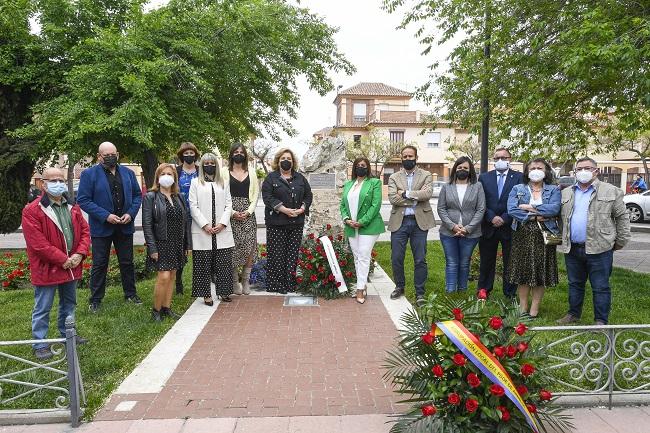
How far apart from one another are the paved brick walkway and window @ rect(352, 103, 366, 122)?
53204 millimetres

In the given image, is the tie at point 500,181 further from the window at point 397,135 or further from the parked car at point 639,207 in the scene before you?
the window at point 397,135

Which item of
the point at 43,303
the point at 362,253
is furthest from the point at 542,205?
the point at 43,303

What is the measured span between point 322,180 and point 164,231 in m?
3.21

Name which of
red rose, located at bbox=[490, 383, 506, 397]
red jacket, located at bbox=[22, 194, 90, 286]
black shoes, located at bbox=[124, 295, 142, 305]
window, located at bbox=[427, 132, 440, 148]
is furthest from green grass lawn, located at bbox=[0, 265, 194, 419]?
window, located at bbox=[427, 132, 440, 148]

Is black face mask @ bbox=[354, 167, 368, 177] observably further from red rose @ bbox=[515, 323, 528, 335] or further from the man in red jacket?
red rose @ bbox=[515, 323, 528, 335]

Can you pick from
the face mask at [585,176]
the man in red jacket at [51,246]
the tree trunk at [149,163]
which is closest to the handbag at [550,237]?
the face mask at [585,176]

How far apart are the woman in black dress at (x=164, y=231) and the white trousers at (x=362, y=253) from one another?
7.45 ft

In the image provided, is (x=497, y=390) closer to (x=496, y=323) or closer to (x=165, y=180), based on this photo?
(x=496, y=323)

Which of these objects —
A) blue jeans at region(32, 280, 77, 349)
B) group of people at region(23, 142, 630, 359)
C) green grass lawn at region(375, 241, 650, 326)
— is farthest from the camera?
green grass lawn at region(375, 241, 650, 326)

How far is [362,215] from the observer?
6.57 meters

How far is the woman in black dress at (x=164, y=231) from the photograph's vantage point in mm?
5652

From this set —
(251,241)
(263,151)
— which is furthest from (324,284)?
(263,151)

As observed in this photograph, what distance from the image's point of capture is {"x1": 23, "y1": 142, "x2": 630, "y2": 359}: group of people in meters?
5.17

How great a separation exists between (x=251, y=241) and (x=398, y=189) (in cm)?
216
